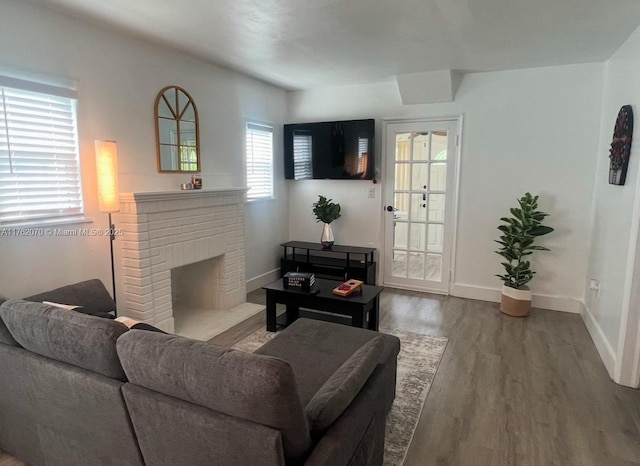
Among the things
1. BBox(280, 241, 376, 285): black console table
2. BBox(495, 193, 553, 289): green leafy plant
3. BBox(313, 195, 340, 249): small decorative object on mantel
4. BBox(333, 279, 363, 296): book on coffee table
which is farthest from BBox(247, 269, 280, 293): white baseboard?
BBox(495, 193, 553, 289): green leafy plant

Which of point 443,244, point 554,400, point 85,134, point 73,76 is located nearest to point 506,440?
point 554,400

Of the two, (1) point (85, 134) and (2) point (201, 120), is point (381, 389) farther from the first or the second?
(2) point (201, 120)

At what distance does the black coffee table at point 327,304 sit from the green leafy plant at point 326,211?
147cm

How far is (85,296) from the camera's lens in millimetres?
2650

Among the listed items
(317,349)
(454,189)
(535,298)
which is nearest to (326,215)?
(454,189)

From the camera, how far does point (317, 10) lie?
8.34ft

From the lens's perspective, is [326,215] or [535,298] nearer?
[535,298]


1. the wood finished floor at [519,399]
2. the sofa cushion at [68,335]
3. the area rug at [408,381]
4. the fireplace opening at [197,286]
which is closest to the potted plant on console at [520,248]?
the wood finished floor at [519,399]

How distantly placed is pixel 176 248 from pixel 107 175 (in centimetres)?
91

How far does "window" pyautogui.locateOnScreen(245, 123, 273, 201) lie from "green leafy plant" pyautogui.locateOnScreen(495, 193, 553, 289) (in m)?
2.76

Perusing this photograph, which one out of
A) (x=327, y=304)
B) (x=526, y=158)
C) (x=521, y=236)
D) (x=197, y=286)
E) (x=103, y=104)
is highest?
(x=103, y=104)

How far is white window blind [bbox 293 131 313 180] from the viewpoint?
5016 millimetres

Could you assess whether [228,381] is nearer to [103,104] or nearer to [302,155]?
[103,104]

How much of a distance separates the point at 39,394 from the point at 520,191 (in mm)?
4295
